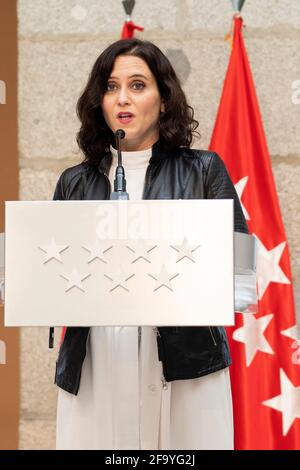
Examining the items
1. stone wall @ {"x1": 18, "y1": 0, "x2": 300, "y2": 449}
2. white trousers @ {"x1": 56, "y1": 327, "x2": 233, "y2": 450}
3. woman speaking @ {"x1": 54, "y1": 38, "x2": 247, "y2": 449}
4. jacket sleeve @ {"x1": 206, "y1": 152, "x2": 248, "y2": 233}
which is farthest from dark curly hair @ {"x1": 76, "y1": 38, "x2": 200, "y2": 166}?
stone wall @ {"x1": 18, "y1": 0, "x2": 300, "y2": 449}

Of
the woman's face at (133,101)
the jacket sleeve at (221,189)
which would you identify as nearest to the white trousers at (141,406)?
the jacket sleeve at (221,189)

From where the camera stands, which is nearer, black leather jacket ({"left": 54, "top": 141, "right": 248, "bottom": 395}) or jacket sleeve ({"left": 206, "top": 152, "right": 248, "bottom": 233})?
black leather jacket ({"left": 54, "top": 141, "right": 248, "bottom": 395})

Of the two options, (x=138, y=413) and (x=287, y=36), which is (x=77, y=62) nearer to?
(x=287, y=36)

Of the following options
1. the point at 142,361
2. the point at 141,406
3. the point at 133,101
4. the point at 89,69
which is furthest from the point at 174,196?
the point at 89,69

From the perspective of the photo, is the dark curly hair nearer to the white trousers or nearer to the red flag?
the white trousers

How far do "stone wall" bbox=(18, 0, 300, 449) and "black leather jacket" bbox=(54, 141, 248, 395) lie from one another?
4.30 feet

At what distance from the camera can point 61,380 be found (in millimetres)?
1931

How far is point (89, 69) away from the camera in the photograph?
340 cm

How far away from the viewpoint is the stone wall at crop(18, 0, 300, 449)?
10.9 feet

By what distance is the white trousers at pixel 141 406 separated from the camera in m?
1.88

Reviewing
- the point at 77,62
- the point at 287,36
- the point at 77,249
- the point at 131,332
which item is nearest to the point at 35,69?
the point at 77,62

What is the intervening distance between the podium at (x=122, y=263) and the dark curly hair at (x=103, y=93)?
63cm

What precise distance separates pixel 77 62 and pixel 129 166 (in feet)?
5.06
